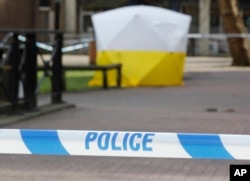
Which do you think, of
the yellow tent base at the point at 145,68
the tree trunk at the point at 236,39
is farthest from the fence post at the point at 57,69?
the tree trunk at the point at 236,39

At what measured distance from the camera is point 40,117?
48.1ft

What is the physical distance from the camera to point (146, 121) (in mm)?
14375

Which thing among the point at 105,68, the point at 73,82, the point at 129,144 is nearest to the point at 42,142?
the point at 129,144

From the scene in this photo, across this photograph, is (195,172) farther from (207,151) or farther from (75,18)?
(75,18)

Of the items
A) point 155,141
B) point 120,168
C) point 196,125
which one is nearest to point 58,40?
point 196,125

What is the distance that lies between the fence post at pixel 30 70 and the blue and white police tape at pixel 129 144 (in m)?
8.45

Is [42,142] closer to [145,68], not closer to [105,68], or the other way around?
[105,68]

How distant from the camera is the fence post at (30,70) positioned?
48.3 ft

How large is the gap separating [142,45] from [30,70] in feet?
31.0

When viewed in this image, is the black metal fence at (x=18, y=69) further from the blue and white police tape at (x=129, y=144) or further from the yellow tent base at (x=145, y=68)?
the yellow tent base at (x=145, y=68)

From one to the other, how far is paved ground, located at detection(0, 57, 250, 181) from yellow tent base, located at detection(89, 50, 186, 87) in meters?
0.69

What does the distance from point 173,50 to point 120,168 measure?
49.5 ft

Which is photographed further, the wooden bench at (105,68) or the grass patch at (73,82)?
the wooden bench at (105,68)

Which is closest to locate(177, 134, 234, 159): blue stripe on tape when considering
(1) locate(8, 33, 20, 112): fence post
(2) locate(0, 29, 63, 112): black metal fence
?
(2) locate(0, 29, 63, 112): black metal fence
